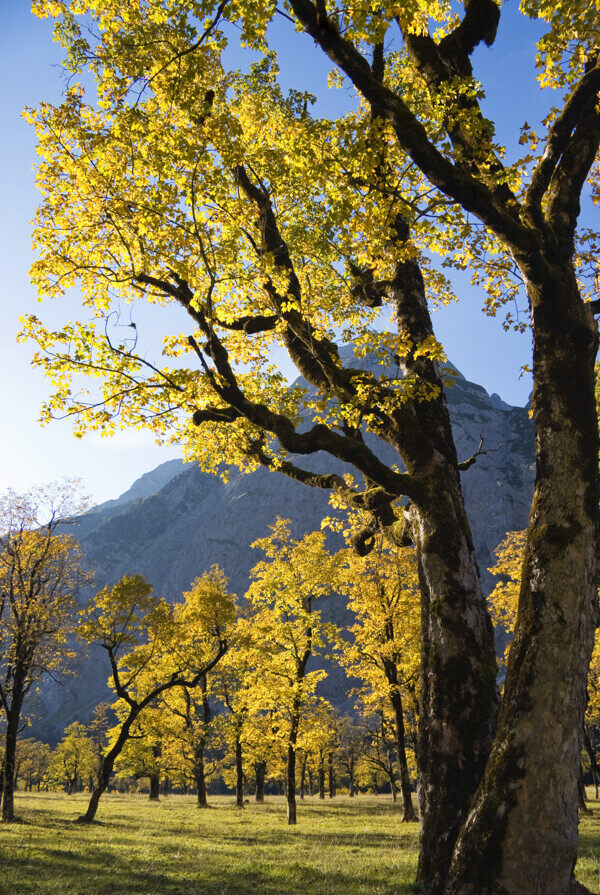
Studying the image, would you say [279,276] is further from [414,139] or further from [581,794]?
[581,794]

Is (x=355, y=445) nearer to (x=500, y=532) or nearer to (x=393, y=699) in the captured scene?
(x=393, y=699)

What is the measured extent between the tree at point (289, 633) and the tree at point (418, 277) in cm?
1470

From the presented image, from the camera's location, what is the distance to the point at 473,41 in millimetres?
6848

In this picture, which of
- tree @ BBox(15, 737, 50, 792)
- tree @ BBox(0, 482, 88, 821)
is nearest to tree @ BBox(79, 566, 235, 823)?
tree @ BBox(0, 482, 88, 821)

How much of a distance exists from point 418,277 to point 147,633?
20550 mm

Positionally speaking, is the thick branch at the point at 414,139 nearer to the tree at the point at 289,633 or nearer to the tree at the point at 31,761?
the tree at the point at 289,633

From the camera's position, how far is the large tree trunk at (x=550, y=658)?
4098 millimetres

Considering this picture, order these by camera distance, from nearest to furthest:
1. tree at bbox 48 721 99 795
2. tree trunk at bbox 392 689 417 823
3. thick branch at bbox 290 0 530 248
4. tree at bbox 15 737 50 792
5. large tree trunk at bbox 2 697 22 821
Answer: thick branch at bbox 290 0 530 248 < large tree trunk at bbox 2 697 22 821 < tree trunk at bbox 392 689 417 823 < tree at bbox 48 721 99 795 < tree at bbox 15 737 50 792

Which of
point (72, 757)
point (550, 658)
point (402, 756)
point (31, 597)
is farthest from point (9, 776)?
point (72, 757)

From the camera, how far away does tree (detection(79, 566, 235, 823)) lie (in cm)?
1958

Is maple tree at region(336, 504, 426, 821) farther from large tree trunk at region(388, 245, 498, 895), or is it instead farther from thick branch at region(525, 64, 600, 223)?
thick branch at region(525, 64, 600, 223)

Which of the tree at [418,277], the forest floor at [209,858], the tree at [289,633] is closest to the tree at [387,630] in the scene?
the tree at [289,633]

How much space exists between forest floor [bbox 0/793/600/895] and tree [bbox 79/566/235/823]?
13.3 feet

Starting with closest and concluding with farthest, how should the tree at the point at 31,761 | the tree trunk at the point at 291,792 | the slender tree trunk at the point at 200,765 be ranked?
the tree trunk at the point at 291,792 < the slender tree trunk at the point at 200,765 < the tree at the point at 31,761
